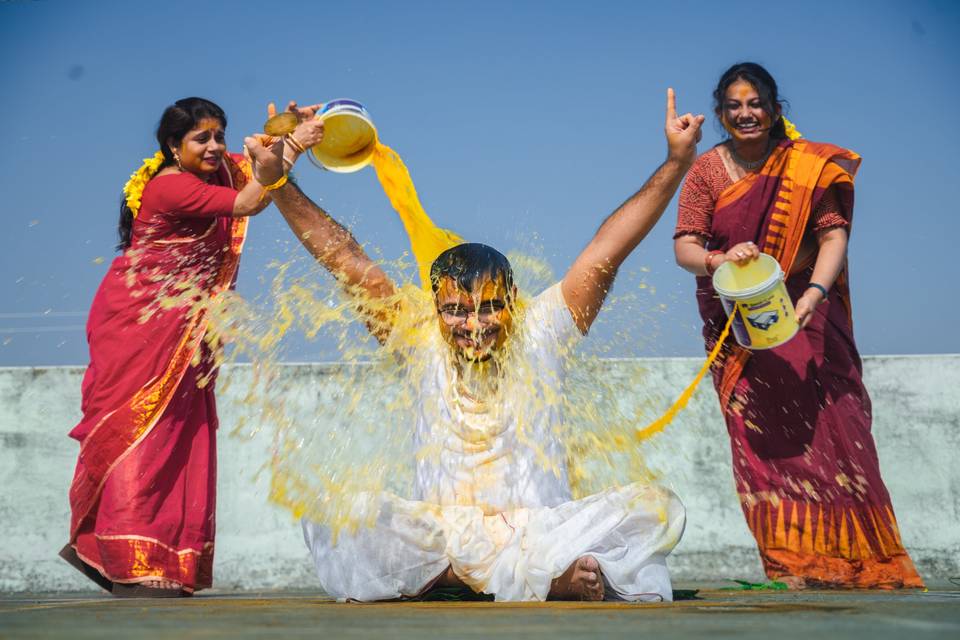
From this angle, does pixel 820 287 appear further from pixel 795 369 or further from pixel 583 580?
pixel 583 580

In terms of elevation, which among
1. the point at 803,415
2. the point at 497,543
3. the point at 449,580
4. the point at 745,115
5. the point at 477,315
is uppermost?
the point at 745,115

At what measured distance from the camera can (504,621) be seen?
2357mm

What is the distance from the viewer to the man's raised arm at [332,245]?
3980 millimetres

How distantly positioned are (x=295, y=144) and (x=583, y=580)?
191cm

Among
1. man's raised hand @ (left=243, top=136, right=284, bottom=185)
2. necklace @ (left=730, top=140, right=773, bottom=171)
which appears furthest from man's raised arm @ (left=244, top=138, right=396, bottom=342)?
necklace @ (left=730, top=140, right=773, bottom=171)

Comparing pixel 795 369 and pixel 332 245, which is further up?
pixel 332 245

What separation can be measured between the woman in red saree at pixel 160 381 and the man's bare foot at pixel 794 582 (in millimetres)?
2460

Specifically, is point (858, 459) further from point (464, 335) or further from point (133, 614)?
point (133, 614)

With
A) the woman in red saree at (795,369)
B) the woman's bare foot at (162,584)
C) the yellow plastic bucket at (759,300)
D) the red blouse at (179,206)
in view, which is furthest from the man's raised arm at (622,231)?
the woman's bare foot at (162,584)

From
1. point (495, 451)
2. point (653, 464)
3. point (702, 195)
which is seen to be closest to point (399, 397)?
point (495, 451)

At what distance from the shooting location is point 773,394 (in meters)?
4.85

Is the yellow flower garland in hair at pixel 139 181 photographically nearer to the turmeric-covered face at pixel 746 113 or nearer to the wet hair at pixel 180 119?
the wet hair at pixel 180 119

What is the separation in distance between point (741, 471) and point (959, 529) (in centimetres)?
263

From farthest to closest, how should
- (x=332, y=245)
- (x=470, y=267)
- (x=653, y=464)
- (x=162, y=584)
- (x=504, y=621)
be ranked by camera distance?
(x=653, y=464) < (x=162, y=584) < (x=332, y=245) < (x=470, y=267) < (x=504, y=621)
